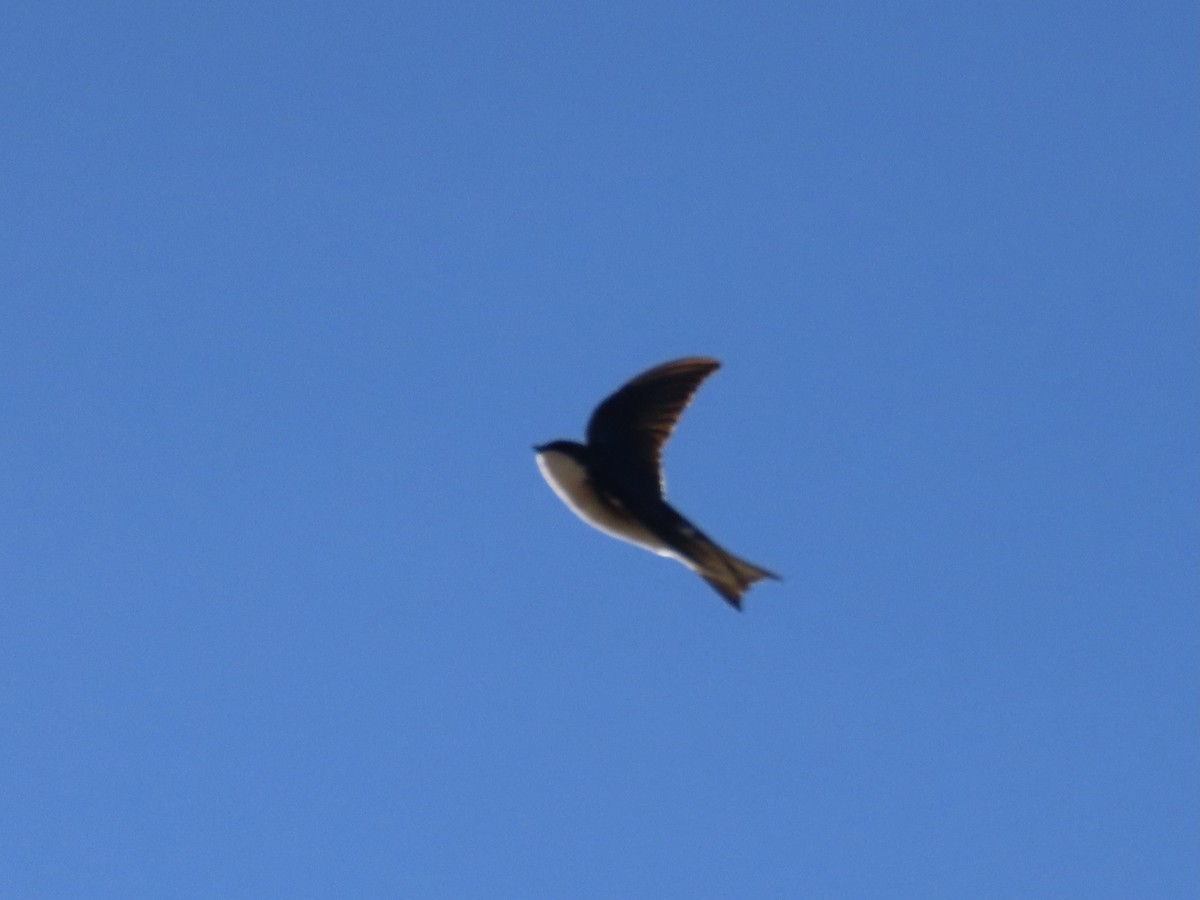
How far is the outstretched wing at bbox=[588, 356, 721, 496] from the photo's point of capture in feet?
15.1

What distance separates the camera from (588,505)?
3842 millimetres

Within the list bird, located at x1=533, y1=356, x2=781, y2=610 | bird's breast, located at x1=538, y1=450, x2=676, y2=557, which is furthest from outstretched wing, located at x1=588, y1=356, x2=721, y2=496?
bird's breast, located at x1=538, y1=450, x2=676, y2=557

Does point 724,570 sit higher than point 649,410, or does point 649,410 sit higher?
point 649,410

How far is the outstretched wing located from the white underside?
1.96 feet

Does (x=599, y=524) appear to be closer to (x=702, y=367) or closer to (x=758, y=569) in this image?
(x=758, y=569)

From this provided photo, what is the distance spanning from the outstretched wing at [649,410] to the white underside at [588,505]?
597 millimetres

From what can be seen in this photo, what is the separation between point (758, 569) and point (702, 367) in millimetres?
1095

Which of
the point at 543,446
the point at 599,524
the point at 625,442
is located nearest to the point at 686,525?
the point at 599,524

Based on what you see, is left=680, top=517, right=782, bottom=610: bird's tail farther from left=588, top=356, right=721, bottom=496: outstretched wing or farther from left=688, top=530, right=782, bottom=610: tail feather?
left=588, top=356, right=721, bottom=496: outstretched wing

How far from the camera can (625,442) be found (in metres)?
4.61

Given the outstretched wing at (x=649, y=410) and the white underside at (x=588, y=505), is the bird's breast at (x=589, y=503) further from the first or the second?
the outstretched wing at (x=649, y=410)

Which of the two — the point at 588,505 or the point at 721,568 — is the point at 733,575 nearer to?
the point at 721,568

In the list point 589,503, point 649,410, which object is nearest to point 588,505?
point 589,503

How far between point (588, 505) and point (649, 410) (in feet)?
3.05
